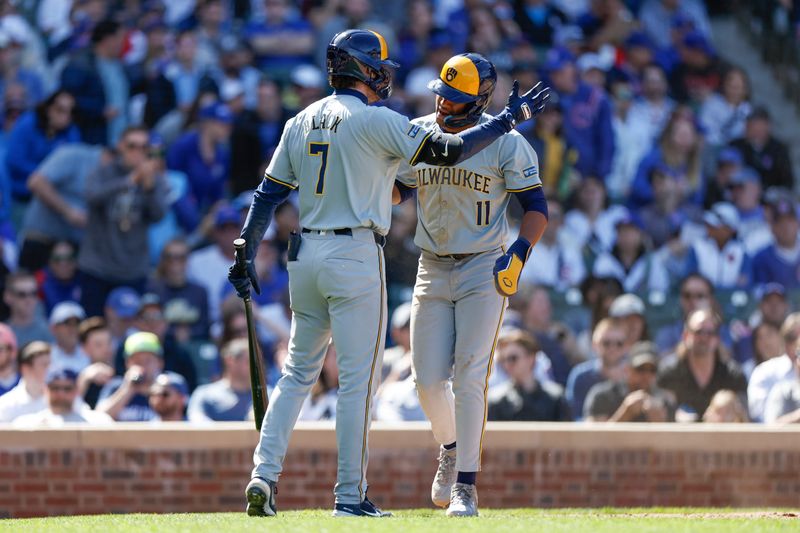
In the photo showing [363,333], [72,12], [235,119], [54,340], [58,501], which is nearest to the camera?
[363,333]

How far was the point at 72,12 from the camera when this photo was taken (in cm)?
1418

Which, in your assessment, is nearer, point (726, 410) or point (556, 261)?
point (726, 410)

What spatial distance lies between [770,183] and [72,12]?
265 inches

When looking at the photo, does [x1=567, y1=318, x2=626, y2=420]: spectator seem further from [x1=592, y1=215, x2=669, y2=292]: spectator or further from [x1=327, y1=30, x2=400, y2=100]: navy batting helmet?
[x1=327, y1=30, x2=400, y2=100]: navy batting helmet

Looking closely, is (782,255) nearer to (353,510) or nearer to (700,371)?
(700,371)

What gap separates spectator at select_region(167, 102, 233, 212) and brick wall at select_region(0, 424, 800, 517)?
437cm

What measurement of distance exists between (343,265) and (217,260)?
18.7 ft

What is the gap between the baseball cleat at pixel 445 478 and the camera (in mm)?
6938

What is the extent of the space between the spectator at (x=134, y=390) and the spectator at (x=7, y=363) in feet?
1.87

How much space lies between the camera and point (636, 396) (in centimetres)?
955

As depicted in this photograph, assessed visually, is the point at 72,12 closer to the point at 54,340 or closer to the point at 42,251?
the point at 42,251

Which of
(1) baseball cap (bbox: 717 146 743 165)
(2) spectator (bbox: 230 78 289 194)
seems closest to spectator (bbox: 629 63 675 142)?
(1) baseball cap (bbox: 717 146 743 165)

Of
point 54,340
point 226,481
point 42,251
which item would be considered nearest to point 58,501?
point 226,481

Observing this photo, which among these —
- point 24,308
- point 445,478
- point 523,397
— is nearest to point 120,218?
point 24,308
